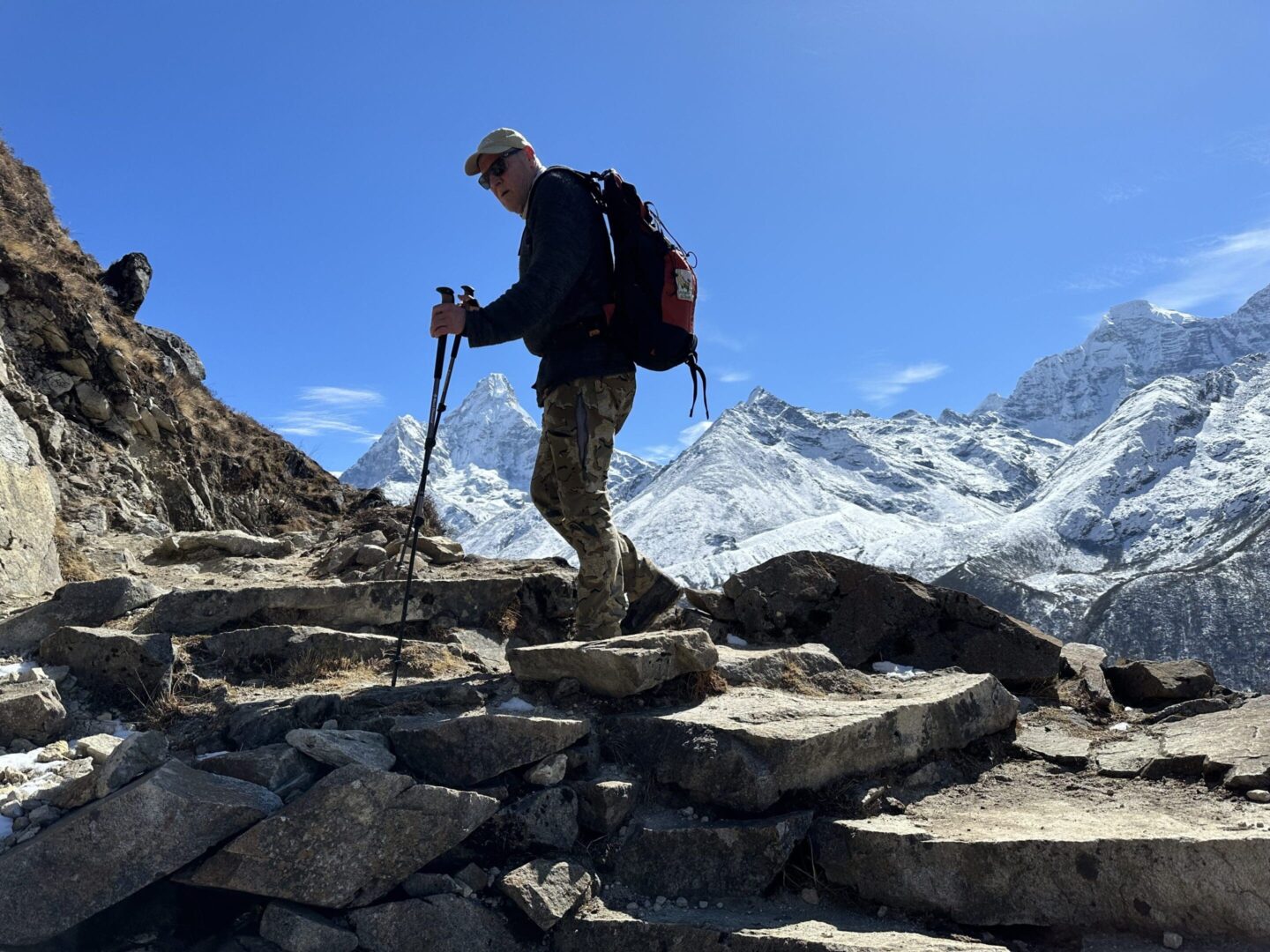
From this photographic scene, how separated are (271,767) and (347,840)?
709 mm

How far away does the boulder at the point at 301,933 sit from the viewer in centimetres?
422

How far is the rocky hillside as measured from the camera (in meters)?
9.41

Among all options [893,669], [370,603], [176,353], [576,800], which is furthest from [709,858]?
[176,353]

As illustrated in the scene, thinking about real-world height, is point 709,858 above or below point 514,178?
below

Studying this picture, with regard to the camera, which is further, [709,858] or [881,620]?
[881,620]

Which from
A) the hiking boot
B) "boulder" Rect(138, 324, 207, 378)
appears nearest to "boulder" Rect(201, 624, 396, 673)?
the hiking boot

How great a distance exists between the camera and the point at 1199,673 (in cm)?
838

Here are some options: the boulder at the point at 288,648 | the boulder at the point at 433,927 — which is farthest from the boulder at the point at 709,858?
the boulder at the point at 288,648

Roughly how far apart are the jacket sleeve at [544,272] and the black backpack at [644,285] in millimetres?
324

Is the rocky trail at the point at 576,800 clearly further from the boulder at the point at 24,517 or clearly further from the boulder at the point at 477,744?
the boulder at the point at 24,517

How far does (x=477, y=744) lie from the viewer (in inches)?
206

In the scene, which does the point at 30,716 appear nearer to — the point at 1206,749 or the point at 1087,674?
the point at 1206,749

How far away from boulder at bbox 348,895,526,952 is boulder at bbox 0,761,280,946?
824 mm

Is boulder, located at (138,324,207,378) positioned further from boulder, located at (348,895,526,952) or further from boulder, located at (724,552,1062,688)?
boulder, located at (348,895,526,952)
